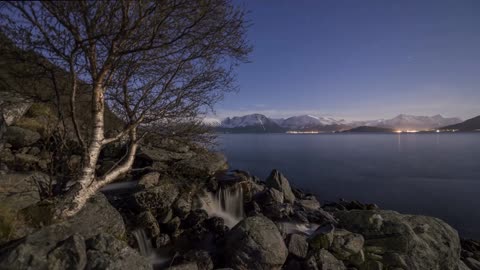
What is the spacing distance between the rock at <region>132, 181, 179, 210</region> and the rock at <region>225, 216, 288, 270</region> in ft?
14.6

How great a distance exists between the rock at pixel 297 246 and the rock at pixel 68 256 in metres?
7.57

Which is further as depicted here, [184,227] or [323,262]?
[184,227]

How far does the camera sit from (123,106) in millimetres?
9523

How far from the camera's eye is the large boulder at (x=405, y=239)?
1130cm

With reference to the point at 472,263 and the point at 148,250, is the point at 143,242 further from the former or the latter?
the point at 472,263

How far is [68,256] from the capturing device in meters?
5.81

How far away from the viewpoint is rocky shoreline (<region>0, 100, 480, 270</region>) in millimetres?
6457

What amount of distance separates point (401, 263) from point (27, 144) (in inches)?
861


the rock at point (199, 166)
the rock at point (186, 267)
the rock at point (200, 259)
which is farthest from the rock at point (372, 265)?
the rock at point (199, 166)

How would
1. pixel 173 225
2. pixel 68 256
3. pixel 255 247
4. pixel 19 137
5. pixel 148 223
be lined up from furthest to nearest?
1. pixel 19 137
2. pixel 173 225
3. pixel 148 223
4. pixel 255 247
5. pixel 68 256

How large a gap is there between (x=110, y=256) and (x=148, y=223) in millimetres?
5428

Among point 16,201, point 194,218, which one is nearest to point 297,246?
point 194,218

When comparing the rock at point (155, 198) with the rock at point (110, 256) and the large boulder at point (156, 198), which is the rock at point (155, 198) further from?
the rock at point (110, 256)

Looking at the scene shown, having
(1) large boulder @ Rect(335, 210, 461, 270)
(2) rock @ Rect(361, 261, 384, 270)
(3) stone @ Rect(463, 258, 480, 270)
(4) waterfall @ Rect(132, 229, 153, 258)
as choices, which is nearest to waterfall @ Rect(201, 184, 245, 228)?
(4) waterfall @ Rect(132, 229, 153, 258)
